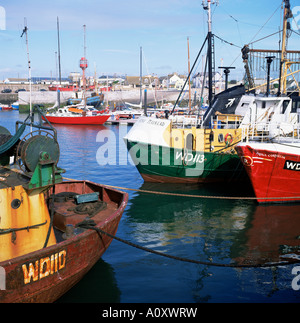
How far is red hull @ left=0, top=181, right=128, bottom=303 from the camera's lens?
7.03 meters

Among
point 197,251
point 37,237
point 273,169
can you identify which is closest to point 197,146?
point 273,169

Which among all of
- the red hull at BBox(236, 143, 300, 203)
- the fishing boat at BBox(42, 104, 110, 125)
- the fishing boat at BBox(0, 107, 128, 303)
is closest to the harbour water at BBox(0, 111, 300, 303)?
the red hull at BBox(236, 143, 300, 203)

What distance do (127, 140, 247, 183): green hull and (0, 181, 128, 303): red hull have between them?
10.6 m

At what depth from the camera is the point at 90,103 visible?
78.2 meters

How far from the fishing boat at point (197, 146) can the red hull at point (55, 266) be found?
10.7m

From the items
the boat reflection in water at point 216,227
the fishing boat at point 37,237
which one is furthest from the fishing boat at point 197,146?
the fishing boat at point 37,237

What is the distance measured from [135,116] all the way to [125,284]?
187ft

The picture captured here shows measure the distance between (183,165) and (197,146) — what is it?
147cm

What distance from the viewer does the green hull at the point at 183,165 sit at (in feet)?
66.4

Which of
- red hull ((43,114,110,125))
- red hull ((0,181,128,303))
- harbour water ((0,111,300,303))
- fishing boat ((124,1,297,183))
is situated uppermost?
red hull ((43,114,110,125))

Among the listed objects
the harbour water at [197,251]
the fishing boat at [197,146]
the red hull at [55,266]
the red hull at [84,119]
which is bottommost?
the harbour water at [197,251]

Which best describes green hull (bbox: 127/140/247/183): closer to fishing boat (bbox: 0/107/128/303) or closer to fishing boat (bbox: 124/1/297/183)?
fishing boat (bbox: 124/1/297/183)

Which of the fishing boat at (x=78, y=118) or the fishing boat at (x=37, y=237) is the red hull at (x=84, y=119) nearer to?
the fishing boat at (x=78, y=118)
